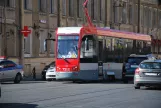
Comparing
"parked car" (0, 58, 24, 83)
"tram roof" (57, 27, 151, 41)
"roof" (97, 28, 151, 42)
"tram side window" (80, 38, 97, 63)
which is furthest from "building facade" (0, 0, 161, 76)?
"tram side window" (80, 38, 97, 63)

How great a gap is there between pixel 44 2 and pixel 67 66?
1855 cm

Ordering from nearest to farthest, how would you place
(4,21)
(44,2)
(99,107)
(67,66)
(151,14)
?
(99,107) → (67,66) → (4,21) → (44,2) → (151,14)

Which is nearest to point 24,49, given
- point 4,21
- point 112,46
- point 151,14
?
point 4,21

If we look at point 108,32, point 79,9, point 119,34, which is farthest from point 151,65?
point 79,9

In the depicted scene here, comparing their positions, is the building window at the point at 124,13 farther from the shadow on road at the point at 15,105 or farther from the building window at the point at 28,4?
the shadow on road at the point at 15,105

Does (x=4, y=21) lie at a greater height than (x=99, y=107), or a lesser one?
greater

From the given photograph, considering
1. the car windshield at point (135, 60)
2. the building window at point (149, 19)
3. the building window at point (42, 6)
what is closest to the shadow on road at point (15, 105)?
the car windshield at point (135, 60)

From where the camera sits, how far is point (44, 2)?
155 feet

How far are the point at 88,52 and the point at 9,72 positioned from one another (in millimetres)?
5284

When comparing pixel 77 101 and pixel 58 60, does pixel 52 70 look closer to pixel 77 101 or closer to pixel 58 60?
pixel 58 60

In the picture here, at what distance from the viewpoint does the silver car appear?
23344mm

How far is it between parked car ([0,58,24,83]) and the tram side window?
4.72 metres

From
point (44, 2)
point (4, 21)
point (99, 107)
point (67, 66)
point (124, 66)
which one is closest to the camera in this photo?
point (99, 107)

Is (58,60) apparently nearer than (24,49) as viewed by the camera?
Yes
